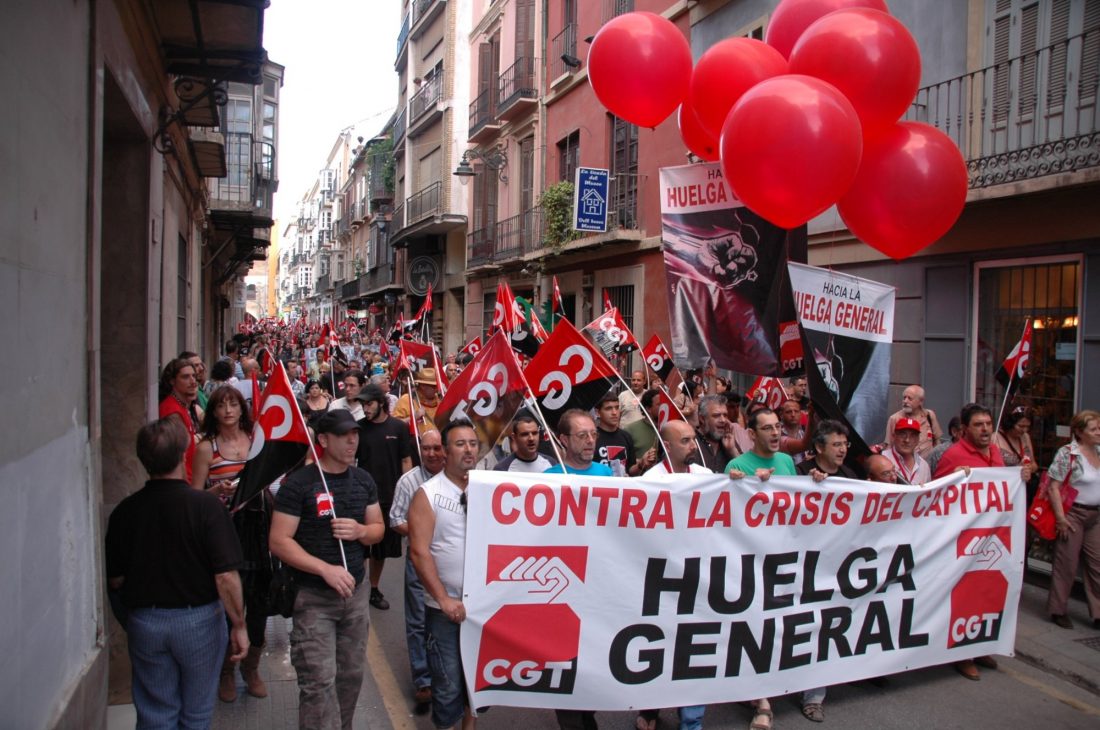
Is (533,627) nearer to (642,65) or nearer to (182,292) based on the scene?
(642,65)

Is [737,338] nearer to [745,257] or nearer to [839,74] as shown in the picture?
[745,257]

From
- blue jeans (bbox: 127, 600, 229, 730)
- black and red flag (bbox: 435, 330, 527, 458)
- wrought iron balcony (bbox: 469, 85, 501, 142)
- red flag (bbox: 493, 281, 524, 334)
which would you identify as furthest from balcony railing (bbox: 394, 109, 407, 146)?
blue jeans (bbox: 127, 600, 229, 730)

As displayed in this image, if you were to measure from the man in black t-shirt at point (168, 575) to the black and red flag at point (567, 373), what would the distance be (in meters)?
2.87

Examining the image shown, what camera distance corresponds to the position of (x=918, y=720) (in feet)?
16.0

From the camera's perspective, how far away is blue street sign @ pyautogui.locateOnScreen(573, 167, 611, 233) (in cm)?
1673

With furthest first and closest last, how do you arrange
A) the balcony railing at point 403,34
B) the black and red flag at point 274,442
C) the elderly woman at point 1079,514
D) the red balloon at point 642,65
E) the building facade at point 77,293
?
the balcony railing at point 403,34 → the red balloon at point 642,65 → the elderly woman at point 1079,514 → the black and red flag at point 274,442 → the building facade at point 77,293

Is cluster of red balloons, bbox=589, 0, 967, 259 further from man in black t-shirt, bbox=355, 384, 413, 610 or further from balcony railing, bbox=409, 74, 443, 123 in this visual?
balcony railing, bbox=409, 74, 443, 123

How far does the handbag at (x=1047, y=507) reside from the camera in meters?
6.56

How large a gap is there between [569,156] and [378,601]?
15450 millimetres

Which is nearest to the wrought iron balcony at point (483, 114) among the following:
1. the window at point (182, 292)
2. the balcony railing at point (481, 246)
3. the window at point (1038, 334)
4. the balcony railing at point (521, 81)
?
the balcony railing at point (521, 81)

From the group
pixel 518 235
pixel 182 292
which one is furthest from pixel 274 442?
pixel 518 235

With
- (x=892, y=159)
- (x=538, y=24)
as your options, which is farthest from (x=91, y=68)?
(x=538, y=24)

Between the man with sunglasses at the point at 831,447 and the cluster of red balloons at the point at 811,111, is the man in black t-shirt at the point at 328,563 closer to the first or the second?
the man with sunglasses at the point at 831,447

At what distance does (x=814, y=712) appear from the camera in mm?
4871
